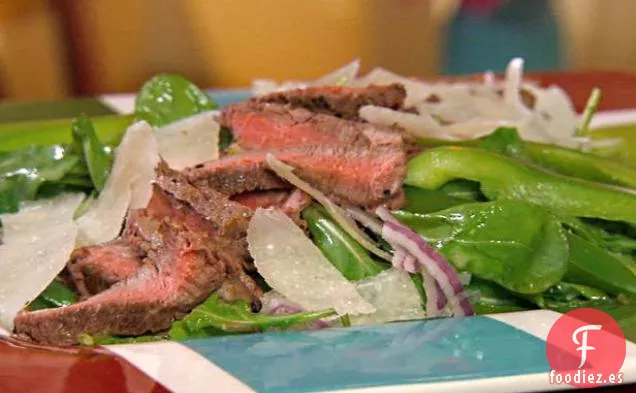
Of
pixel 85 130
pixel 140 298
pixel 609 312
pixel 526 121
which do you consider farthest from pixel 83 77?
pixel 609 312

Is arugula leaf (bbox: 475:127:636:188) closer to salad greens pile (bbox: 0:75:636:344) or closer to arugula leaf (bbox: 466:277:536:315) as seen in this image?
salad greens pile (bbox: 0:75:636:344)

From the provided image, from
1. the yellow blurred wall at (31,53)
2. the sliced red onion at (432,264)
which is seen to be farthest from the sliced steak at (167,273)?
the yellow blurred wall at (31,53)

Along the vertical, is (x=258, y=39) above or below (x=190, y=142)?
below

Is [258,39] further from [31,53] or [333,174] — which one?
[333,174]

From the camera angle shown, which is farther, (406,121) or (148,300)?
(406,121)

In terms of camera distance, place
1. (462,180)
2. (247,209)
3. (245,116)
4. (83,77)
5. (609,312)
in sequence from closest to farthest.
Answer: (609,312), (247,209), (462,180), (245,116), (83,77)

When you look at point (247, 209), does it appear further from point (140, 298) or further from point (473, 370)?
point (473, 370)

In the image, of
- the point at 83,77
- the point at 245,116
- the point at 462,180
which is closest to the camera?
the point at 462,180

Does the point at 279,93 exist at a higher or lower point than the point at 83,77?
higher

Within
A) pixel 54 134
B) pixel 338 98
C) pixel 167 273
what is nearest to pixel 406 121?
pixel 338 98
